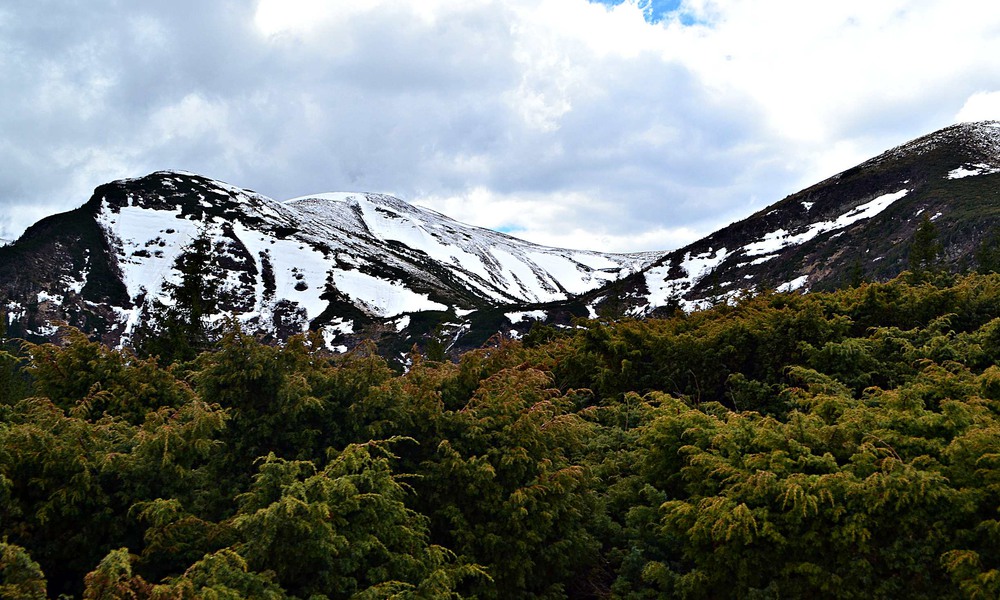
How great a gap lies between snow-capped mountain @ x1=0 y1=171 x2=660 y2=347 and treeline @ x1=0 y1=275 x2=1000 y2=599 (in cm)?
6592

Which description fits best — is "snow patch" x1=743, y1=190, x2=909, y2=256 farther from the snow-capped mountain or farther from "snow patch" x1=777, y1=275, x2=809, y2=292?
the snow-capped mountain

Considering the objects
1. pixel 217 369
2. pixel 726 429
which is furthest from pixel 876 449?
pixel 217 369

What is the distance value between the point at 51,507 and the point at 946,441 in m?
10.0

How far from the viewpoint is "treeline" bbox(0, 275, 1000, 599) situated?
5707 millimetres

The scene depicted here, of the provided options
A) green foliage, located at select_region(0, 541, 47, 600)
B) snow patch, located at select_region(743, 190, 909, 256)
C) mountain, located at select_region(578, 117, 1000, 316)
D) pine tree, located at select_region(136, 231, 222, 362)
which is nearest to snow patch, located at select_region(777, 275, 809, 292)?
mountain, located at select_region(578, 117, 1000, 316)

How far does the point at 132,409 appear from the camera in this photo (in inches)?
392

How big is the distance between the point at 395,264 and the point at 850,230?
8437 centimetres

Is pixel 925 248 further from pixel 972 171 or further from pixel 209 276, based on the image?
pixel 209 276

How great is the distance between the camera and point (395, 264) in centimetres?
12612

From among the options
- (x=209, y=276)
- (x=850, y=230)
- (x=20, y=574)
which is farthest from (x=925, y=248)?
(x=209, y=276)

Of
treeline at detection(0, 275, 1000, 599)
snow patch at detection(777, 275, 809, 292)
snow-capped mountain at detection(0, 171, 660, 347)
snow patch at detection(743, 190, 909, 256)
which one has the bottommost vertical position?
treeline at detection(0, 275, 1000, 599)

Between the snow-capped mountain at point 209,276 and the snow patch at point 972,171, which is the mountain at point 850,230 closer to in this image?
the snow patch at point 972,171

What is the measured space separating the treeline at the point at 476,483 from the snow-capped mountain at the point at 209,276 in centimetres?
6592

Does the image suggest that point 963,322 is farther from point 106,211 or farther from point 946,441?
point 106,211
